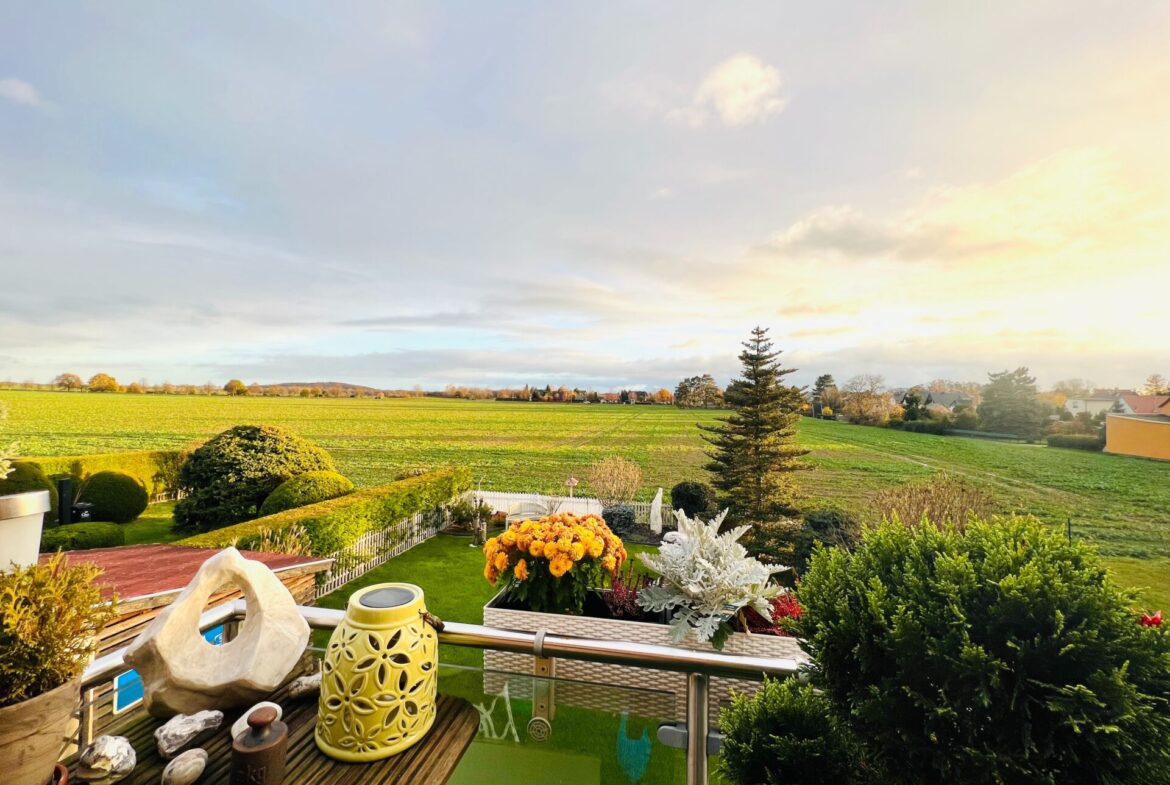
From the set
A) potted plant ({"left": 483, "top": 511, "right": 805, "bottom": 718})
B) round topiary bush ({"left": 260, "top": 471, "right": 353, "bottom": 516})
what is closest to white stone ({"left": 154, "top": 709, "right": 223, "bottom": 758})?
potted plant ({"left": 483, "top": 511, "right": 805, "bottom": 718})

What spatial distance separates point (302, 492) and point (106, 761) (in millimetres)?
7047

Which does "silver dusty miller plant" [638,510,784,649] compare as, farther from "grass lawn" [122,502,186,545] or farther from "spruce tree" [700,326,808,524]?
"grass lawn" [122,502,186,545]

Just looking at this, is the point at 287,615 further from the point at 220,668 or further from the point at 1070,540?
the point at 1070,540

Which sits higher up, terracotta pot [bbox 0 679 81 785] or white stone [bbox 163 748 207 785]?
terracotta pot [bbox 0 679 81 785]

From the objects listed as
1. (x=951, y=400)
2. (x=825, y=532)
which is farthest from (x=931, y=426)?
(x=825, y=532)

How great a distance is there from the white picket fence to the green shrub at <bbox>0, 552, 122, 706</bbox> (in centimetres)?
485

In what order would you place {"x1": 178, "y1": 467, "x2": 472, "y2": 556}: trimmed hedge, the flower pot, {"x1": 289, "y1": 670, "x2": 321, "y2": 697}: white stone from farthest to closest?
{"x1": 178, "y1": 467, "x2": 472, "y2": 556}: trimmed hedge → the flower pot → {"x1": 289, "y1": 670, "x2": 321, "y2": 697}: white stone

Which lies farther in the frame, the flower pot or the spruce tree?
the spruce tree

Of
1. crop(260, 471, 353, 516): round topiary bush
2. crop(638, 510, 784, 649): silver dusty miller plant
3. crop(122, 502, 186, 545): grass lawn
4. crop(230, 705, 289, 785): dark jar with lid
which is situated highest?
crop(230, 705, 289, 785): dark jar with lid

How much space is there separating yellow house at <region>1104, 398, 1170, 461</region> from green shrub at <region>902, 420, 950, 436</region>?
3019 mm

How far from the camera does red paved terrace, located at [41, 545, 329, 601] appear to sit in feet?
5.43

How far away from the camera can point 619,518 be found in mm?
9055

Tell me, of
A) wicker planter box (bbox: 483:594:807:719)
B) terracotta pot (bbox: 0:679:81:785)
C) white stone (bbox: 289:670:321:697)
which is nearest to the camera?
terracotta pot (bbox: 0:679:81:785)

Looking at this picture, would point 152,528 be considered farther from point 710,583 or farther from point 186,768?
point 186,768
